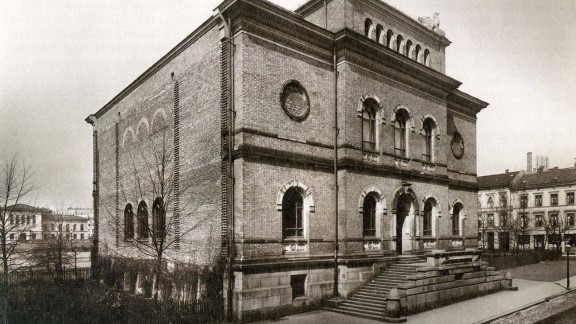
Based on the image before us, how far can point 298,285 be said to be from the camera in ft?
55.8

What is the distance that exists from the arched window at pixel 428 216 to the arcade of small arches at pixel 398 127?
230cm

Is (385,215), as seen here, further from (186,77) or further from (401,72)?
(186,77)

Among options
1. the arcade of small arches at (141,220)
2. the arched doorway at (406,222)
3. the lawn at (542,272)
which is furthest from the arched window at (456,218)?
the arcade of small arches at (141,220)

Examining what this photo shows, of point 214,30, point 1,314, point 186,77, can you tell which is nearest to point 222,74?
point 214,30

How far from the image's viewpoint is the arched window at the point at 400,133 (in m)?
21.7

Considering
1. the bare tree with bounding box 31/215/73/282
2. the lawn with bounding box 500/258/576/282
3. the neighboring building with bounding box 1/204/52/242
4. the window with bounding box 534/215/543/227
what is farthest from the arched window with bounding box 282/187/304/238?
the window with bounding box 534/215/543/227

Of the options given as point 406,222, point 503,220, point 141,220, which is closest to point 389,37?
point 406,222

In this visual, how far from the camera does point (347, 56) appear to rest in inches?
741

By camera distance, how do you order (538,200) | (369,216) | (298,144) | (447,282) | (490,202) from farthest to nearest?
(490,202) < (538,200) < (369,216) < (447,282) < (298,144)

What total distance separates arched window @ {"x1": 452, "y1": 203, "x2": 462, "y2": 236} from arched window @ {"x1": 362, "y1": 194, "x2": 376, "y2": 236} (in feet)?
30.5

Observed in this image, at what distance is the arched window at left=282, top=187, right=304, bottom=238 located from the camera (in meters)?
17.1

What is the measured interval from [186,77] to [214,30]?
10.7 feet

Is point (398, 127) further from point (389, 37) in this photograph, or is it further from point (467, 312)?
point (467, 312)

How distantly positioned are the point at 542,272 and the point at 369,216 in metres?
17.1
